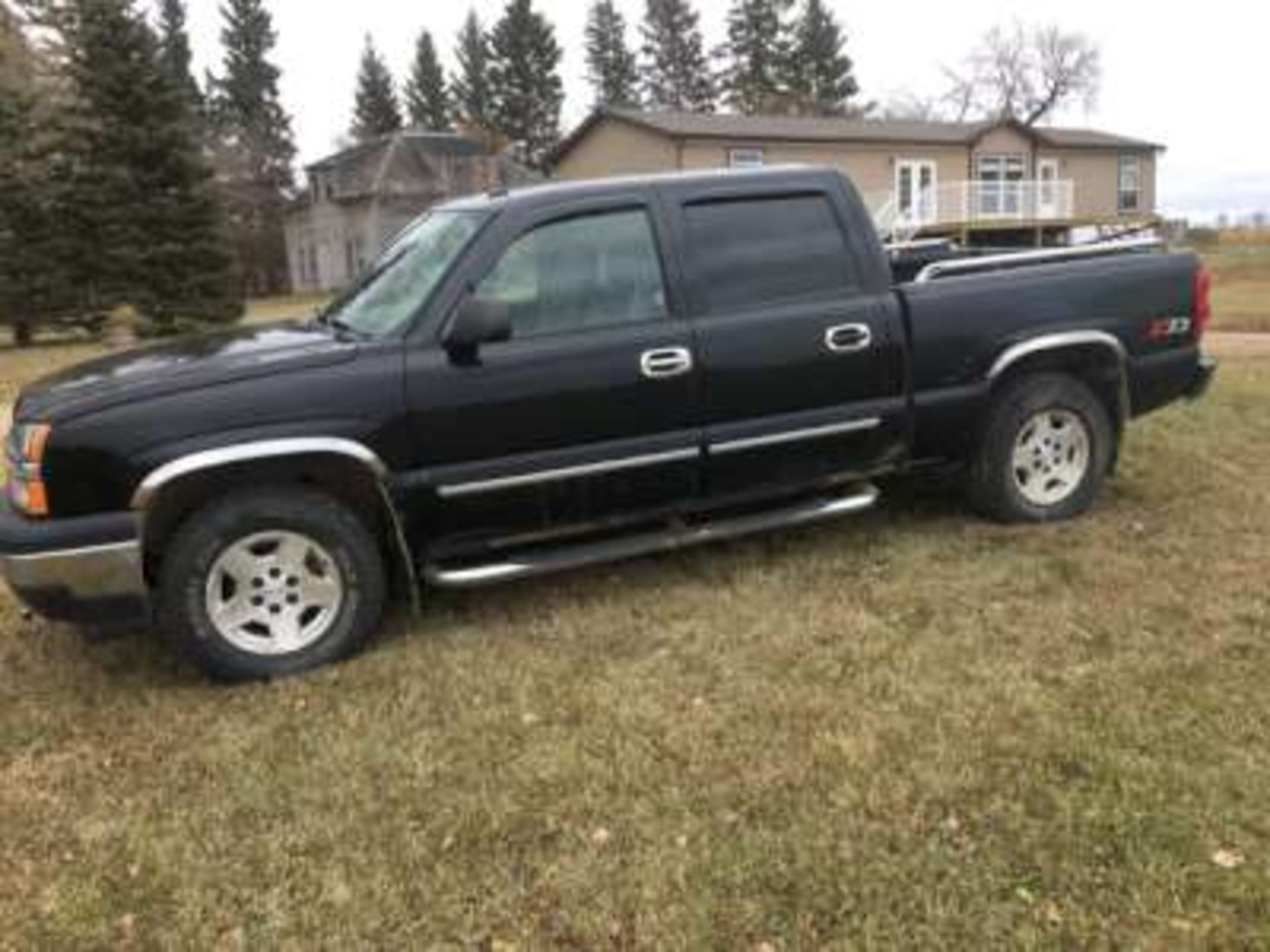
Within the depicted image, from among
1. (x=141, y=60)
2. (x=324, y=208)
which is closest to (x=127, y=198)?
(x=141, y=60)

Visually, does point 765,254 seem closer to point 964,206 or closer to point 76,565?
point 76,565

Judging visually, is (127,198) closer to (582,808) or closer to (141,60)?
(141,60)

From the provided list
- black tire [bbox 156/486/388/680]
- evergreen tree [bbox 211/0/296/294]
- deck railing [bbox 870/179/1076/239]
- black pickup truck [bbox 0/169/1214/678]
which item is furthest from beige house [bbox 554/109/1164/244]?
black tire [bbox 156/486/388/680]

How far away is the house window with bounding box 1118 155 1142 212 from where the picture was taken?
40.6m

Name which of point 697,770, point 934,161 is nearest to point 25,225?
point 697,770

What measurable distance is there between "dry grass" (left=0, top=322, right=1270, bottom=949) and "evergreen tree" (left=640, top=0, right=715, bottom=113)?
67.4 m

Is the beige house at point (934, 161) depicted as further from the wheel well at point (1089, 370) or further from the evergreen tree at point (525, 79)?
the evergreen tree at point (525, 79)

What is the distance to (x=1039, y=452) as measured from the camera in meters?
5.74

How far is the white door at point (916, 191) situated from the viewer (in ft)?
99.6

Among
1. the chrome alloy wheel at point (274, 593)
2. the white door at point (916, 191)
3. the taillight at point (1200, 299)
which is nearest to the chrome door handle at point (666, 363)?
the chrome alloy wheel at point (274, 593)

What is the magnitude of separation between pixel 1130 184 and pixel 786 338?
4188cm

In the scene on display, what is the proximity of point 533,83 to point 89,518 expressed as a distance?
63705mm

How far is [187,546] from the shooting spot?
13.4ft

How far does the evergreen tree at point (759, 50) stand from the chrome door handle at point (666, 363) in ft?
204
